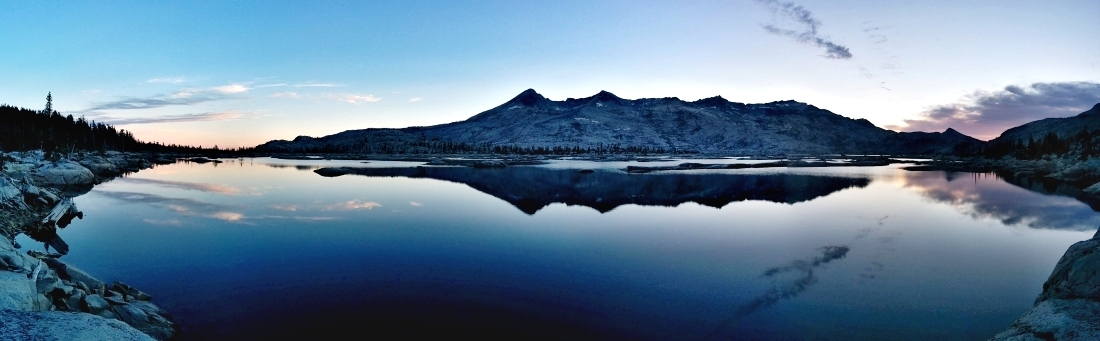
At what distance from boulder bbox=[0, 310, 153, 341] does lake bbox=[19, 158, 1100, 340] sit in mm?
3672

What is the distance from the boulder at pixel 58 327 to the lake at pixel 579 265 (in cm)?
367

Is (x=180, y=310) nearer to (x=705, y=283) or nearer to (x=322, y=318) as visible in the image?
(x=322, y=318)

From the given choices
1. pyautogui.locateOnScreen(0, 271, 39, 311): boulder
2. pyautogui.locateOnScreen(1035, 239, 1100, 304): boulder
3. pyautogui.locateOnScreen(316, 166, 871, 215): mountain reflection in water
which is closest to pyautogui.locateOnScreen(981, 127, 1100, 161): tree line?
pyautogui.locateOnScreen(316, 166, 871, 215): mountain reflection in water

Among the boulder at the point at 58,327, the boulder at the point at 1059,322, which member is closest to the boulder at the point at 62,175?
the boulder at the point at 58,327

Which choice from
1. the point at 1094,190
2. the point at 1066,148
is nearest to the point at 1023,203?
the point at 1094,190

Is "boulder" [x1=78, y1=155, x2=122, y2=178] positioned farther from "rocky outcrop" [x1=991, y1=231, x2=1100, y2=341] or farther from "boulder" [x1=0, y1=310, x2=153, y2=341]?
"rocky outcrop" [x1=991, y1=231, x2=1100, y2=341]

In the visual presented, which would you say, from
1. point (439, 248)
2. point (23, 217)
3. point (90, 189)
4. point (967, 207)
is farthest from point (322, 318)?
point (90, 189)

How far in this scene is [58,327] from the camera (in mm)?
8602

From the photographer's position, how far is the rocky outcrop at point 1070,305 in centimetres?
1025

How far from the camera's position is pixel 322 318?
14031 mm

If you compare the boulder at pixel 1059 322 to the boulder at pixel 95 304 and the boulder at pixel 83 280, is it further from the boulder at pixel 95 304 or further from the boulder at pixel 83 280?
the boulder at pixel 83 280

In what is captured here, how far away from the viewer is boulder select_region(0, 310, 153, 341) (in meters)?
8.11

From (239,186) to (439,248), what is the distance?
4456 centimetres

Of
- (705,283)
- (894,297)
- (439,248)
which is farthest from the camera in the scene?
(439,248)
